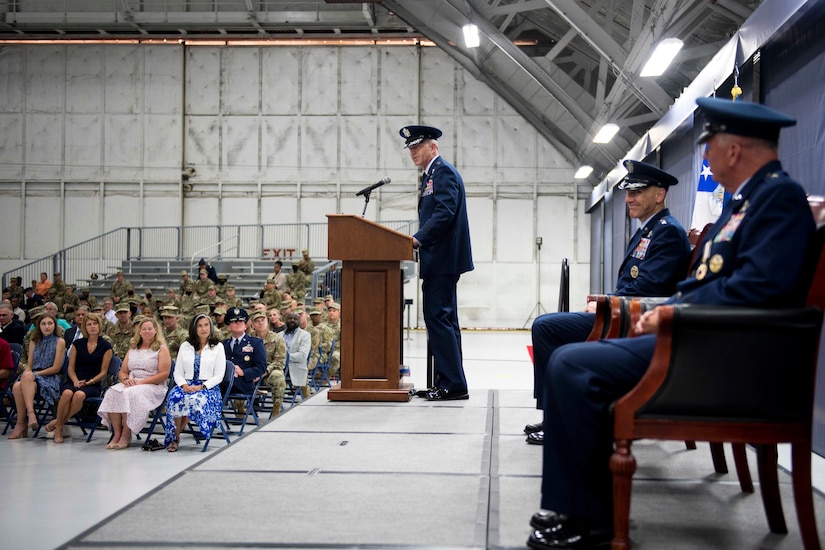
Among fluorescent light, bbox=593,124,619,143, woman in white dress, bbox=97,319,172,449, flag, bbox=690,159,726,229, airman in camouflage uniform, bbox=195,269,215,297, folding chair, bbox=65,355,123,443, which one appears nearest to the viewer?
flag, bbox=690,159,726,229

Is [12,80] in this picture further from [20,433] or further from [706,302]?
[706,302]

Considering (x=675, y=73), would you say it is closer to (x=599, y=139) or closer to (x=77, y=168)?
(x=599, y=139)

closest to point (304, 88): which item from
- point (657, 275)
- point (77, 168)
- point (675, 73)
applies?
point (77, 168)

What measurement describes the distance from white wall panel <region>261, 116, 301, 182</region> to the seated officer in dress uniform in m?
20.0

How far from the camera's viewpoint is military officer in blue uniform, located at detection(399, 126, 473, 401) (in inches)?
197

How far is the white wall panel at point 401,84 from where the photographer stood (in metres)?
21.6

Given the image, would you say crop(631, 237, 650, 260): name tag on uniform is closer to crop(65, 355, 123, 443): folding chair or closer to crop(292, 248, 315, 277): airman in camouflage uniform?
crop(65, 355, 123, 443): folding chair

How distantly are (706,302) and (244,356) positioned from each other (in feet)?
18.6

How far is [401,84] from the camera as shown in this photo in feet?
70.8

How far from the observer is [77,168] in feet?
71.7

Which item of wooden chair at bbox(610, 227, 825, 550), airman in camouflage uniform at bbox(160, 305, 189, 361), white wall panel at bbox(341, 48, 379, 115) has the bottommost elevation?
airman in camouflage uniform at bbox(160, 305, 189, 361)

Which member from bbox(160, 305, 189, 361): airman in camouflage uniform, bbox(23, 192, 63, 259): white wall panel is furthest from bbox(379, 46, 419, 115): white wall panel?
bbox(160, 305, 189, 361): airman in camouflage uniform

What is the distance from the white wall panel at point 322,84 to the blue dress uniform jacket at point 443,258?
17.2m

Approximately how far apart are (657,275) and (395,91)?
61.6ft
